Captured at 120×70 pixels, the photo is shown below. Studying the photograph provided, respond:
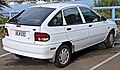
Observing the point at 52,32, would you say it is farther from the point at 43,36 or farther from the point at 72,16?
the point at 72,16

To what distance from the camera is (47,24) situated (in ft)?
19.4

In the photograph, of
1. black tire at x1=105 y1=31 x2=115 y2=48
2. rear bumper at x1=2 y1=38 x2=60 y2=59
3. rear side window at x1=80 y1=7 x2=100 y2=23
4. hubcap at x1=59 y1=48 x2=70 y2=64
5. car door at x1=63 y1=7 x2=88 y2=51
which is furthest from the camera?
black tire at x1=105 y1=31 x2=115 y2=48

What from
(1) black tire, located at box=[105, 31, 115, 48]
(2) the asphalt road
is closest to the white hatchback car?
(2) the asphalt road

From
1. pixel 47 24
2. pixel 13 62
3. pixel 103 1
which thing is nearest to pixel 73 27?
pixel 47 24

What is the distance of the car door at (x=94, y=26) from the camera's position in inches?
278

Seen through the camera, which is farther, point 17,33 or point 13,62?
point 13,62

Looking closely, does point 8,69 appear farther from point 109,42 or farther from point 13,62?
point 109,42

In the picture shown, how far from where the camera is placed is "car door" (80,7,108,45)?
23.1 feet

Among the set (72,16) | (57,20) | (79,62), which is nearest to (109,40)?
(79,62)

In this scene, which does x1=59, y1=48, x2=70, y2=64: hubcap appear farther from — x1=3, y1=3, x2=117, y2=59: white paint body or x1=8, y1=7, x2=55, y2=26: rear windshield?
x1=8, y1=7, x2=55, y2=26: rear windshield

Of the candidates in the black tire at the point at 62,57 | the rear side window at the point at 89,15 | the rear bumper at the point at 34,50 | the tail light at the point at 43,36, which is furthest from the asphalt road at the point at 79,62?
the rear side window at the point at 89,15

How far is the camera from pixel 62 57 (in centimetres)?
624

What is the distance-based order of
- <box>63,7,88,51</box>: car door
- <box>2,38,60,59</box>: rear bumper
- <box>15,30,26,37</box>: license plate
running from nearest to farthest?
<box>2,38,60,59</box>: rear bumper
<box>15,30,26,37</box>: license plate
<box>63,7,88,51</box>: car door

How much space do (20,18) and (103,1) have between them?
1007 cm
